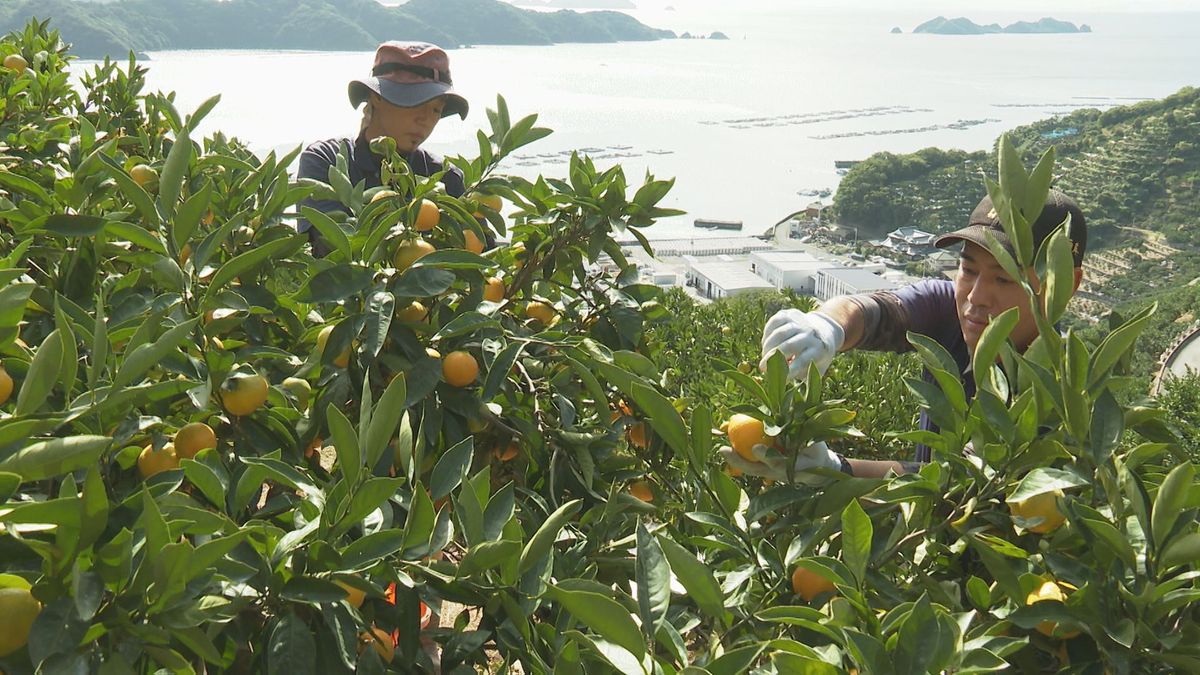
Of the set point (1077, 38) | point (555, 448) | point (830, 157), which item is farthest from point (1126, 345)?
point (1077, 38)

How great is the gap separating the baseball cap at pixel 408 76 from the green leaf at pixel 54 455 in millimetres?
1437

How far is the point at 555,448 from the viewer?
89 cm

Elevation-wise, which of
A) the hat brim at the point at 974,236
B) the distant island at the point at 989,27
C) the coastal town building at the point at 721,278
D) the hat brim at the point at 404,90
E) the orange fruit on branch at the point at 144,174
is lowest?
the coastal town building at the point at 721,278

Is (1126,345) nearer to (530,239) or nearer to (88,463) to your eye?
(88,463)

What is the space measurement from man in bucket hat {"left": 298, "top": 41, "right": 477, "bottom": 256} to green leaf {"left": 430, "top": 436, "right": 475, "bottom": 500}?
4.01 feet

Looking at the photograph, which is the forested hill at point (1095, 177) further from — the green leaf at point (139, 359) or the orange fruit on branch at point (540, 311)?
the green leaf at point (139, 359)

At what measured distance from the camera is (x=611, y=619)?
44 cm

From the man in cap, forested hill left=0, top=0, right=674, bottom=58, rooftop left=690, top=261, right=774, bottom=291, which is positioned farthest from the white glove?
forested hill left=0, top=0, right=674, bottom=58

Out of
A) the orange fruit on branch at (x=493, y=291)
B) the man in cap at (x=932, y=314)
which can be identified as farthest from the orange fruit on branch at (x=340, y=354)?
the man in cap at (x=932, y=314)

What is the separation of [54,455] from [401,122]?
4.85 ft

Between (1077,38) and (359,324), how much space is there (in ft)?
173

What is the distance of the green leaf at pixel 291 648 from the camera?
1.70ft

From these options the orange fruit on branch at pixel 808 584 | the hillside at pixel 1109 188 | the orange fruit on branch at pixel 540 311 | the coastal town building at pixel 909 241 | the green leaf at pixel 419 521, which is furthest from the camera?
the hillside at pixel 1109 188

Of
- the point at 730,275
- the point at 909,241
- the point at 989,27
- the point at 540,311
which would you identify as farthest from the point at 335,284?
the point at 989,27
